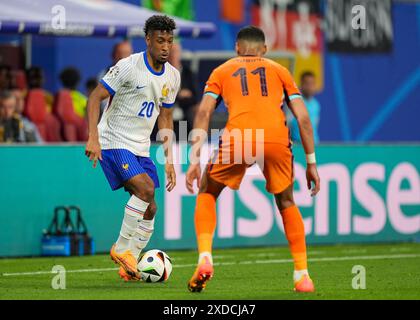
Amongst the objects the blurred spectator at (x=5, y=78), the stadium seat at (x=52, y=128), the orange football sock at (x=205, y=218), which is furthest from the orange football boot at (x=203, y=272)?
the blurred spectator at (x=5, y=78)

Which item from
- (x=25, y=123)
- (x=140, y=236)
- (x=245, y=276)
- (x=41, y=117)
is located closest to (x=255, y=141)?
(x=140, y=236)

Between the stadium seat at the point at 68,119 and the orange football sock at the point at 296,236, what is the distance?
7.28 metres

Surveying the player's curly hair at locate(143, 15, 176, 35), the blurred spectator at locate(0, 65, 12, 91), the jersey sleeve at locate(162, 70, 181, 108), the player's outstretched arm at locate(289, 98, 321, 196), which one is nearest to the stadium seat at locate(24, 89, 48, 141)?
the blurred spectator at locate(0, 65, 12, 91)

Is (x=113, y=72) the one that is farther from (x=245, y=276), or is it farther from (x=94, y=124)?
(x=245, y=276)

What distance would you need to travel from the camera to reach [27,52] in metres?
19.2

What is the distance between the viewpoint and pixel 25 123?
15883 millimetres

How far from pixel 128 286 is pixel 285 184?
1.81 meters

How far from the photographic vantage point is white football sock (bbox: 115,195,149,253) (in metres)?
10.8

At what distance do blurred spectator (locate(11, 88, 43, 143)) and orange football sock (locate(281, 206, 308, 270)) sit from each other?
6615 mm

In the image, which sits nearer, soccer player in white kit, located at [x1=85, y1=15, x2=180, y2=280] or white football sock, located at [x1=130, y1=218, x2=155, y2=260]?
soccer player in white kit, located at [x1=85, y1=15, x2=180, y2=280]

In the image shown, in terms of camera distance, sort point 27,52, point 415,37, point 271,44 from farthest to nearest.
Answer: point 415,37 → point 271,44 → point 27,52

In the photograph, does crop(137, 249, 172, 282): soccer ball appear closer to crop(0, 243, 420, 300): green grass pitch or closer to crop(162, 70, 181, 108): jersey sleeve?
crop(0, 243, 420, 300): green grass pitch
